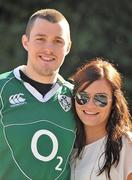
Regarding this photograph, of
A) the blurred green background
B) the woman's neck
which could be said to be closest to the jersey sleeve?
the woman's neck

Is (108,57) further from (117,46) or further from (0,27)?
(0,27)

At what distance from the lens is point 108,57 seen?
24.0 feet

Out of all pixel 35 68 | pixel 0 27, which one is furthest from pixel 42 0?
pixel 35 68

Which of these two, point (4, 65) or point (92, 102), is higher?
point (4, 65)

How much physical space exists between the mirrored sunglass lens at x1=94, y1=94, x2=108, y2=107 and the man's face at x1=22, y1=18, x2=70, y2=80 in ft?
1.01

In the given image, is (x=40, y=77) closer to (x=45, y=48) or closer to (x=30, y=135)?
(x=45, y=48)

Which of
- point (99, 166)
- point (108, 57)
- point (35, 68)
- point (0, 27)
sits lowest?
point (99, 166)

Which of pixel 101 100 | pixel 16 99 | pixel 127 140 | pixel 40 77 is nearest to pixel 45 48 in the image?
pixel 40 77

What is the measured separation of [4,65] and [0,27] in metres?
0.47

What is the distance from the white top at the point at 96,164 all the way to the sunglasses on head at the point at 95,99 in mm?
214

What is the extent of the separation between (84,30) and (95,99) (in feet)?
11.8

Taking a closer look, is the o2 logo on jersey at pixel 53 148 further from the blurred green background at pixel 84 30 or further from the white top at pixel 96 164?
the blurred green background at pixel 84 30

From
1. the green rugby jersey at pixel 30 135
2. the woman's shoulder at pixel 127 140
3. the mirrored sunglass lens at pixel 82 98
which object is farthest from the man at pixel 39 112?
the woman's shoulder at pixel 127 140

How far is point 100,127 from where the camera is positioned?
13.1ft
